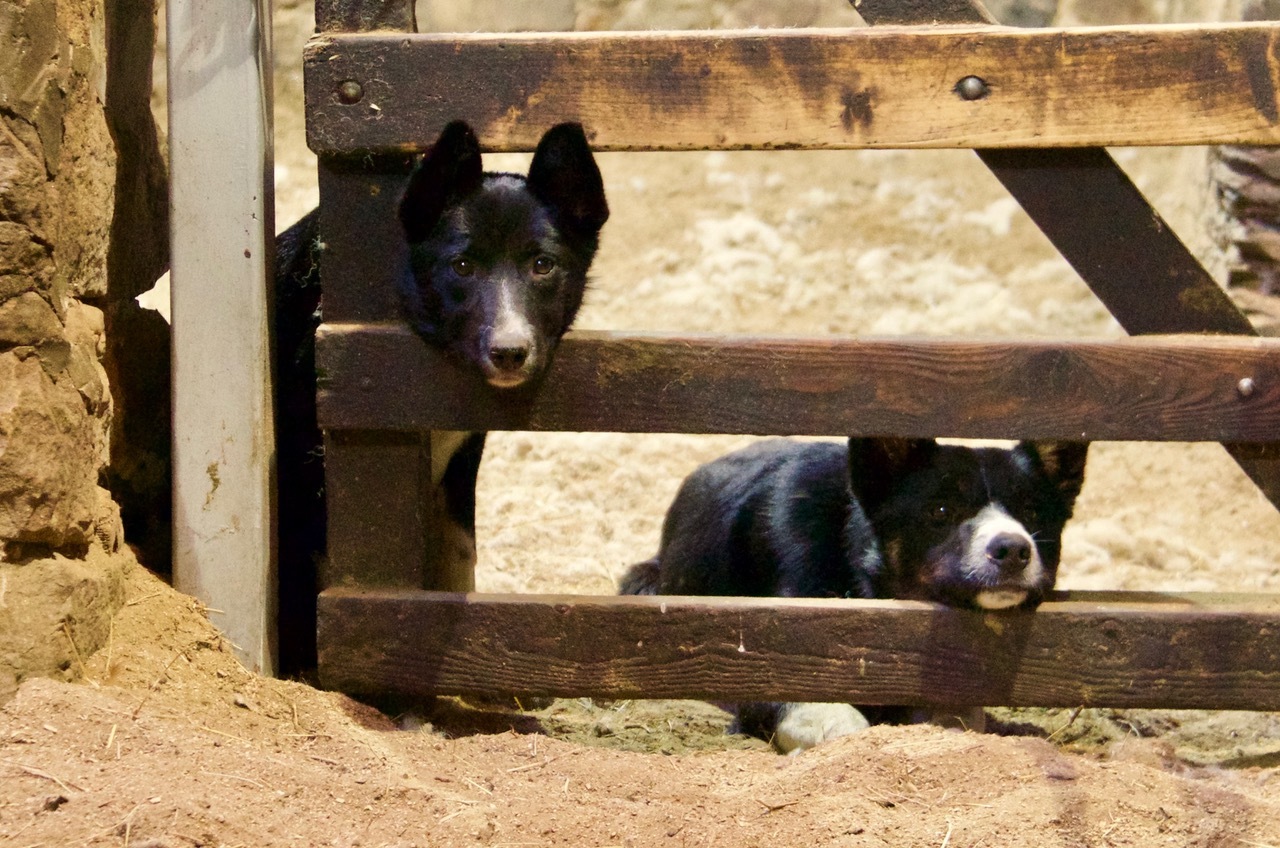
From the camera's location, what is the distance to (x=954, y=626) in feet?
10.3

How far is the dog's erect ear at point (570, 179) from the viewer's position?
3.01 metres

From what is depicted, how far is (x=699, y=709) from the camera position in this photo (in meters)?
4.14

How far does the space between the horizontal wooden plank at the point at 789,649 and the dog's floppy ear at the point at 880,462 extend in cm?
51

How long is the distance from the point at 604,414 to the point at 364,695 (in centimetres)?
104

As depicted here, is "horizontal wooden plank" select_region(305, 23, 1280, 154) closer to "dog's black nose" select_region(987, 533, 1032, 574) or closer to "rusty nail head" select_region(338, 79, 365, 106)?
"rusty nail head" select_region(338, 79, 365, 106)

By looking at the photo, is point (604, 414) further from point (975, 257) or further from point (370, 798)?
point (975, 257)

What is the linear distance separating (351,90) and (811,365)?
50.8 inches

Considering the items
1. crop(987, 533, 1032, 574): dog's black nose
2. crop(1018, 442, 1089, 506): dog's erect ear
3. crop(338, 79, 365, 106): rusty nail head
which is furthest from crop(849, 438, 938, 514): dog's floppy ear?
crop(338, 79, 365, 106): rusty nail head

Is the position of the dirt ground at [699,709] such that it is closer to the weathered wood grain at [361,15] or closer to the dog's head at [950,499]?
the dog's head at [950,499]

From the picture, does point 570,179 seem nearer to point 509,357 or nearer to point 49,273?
point 509,357

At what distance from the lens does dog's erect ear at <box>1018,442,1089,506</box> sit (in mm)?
3467

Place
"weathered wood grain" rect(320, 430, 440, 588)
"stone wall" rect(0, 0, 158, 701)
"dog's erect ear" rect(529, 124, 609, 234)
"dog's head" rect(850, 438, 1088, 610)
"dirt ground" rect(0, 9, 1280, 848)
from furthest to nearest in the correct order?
1. "dog's head" rect(850, 438, 1088, 610)
2. "weathered wood grain" rect(320, 430, 440, 588)
3. "dog's erect ear" rect(529, 124, 609, 234)
4. "stone wall" rect(0, 0, 158, 701)
5. "dirt ground" rect(0, 9, 1280, 848)

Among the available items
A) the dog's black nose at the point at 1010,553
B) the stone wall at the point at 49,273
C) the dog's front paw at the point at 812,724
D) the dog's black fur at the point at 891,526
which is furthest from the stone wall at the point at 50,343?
the dog's black nose at the point at 1010,553

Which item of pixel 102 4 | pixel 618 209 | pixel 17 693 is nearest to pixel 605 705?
pixel 17 693
